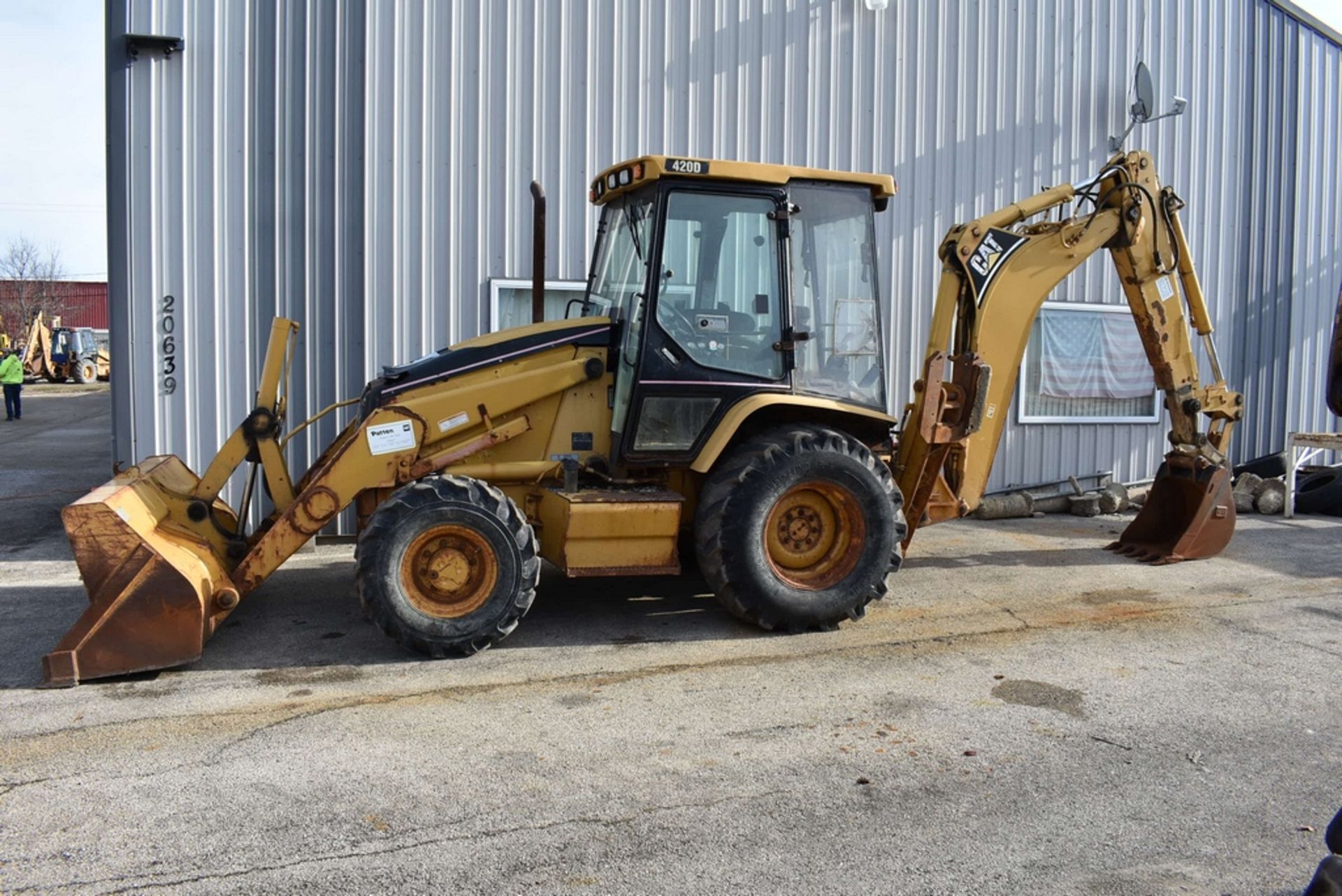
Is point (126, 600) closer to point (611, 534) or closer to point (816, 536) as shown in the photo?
point (611, 534)

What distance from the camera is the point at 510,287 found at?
9.38 meters

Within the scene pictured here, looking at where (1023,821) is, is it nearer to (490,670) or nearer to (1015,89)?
(490,670)

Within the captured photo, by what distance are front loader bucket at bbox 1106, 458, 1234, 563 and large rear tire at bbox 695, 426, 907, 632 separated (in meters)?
2.94

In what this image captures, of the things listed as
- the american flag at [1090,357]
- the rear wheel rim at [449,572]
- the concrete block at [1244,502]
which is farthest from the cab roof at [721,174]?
the concrete block at [1244,502]

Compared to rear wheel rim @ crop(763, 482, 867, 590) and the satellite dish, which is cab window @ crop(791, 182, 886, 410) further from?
the satellite dish

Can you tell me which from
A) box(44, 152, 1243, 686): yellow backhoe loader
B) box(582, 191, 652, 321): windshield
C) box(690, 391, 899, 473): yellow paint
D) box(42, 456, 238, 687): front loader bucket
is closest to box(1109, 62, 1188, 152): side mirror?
box(44, 152, 1243, 686): yellow backhoe loader

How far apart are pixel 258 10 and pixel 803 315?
5.48 meters

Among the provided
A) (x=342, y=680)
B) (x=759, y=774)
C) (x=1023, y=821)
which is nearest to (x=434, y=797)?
(x=759, y=774)

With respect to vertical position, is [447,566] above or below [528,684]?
above

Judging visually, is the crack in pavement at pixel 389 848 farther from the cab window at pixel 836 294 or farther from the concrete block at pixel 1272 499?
the concrete block at pixel 1272 499

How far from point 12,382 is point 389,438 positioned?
64.2ft

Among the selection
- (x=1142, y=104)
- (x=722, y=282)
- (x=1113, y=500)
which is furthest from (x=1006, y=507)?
(x=722, y=282)

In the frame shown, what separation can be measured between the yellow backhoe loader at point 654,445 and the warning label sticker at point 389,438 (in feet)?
0.05

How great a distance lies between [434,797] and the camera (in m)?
4.10
